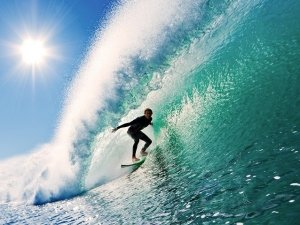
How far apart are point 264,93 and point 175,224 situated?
219 inches

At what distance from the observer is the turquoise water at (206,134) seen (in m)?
5.07

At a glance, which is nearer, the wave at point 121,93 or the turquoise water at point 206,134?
the turquoise water at point 206,134

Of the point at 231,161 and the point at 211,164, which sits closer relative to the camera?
the point at 231,161

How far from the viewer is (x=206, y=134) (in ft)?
32.4

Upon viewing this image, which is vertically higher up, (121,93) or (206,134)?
(121,93)

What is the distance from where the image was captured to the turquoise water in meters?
5.07

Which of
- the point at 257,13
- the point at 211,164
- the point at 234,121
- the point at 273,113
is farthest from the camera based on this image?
the point at 257,13

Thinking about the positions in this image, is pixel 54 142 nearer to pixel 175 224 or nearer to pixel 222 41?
pixel 222 41

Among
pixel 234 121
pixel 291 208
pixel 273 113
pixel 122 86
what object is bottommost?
pixel 291 208

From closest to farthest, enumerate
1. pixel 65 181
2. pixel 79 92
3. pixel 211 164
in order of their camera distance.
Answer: pixel 211 164
pixel 65 181
pixel 79 92

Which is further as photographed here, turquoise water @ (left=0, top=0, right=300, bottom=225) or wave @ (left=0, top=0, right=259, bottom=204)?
wave @ (left=0, top=0, right=259, bottom=204)

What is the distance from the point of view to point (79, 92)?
18234 millimetres

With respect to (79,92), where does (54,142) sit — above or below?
below

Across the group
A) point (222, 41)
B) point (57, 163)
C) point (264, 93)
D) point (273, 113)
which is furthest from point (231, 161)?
point (222, 41)
